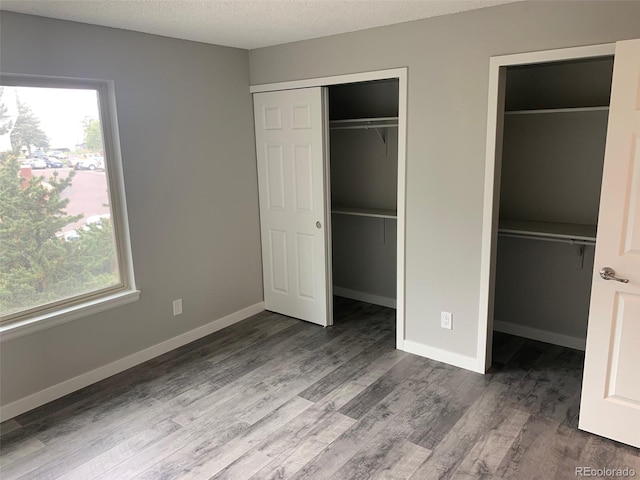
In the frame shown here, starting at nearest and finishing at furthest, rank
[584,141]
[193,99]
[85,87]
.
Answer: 1. [85,87]
2. [584,141]
3. [193,99]

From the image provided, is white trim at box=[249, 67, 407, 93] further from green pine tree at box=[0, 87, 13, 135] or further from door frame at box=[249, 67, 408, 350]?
green pine tree at box=[0, 87, 13, 135]

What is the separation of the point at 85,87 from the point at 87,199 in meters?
0.72

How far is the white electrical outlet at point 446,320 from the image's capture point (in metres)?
3.29

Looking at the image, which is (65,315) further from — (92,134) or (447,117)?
(447,117)

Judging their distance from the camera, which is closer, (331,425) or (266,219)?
(331,425)

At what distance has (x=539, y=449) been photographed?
2.43m

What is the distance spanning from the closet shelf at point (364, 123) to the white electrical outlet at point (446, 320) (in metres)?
1.61

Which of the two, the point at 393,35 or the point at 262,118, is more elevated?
the point at 393,35

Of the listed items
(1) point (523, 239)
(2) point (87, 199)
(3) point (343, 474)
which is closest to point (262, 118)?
(2) point (87, 199)

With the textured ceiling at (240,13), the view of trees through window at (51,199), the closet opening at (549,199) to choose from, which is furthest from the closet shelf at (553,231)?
the view of trees through window at (51,199)

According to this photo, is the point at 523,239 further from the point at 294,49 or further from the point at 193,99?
the point at 193,99

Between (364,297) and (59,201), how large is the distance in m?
2.82

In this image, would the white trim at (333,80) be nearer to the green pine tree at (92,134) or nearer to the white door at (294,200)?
the white door at (294,200)

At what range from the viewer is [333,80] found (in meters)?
3.49
